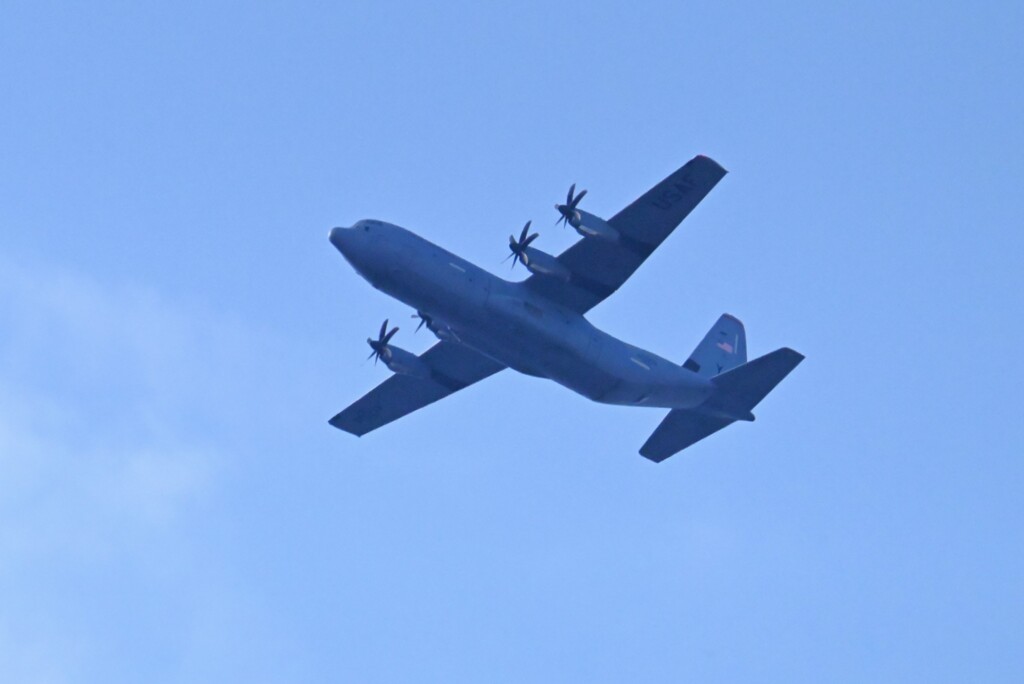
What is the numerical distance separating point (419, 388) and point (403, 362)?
2394mm

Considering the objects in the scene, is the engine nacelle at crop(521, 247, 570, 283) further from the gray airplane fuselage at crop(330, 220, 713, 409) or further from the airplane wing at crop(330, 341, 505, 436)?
the airplane wing at crop(330, 341, 505, 436)

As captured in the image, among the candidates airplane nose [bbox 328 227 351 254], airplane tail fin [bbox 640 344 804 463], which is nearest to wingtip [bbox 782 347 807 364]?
airplane tail fin [bbox 640 344 804 463]

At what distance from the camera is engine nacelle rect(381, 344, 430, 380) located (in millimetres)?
47688

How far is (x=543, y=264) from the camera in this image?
142 feet

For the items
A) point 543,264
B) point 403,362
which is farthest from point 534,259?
point 403,362

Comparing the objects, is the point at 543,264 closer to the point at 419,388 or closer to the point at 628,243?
the point at 628,243

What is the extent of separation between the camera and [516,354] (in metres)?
43.8

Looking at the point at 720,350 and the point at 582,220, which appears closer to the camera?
the point at 582,220

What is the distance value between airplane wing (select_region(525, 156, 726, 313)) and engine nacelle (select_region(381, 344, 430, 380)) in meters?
6.30

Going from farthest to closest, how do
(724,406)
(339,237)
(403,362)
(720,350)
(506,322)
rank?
(720,350)
(403,362)
(724,406)
(506,322)
(339,237)

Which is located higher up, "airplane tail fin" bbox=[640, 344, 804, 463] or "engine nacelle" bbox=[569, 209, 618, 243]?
"engine nacelle" bbox=[569, 209, 618, 243]

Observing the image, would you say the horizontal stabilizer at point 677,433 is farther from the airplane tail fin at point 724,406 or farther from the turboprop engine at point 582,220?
the turboprop engine at point 582,220

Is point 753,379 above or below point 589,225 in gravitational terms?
below

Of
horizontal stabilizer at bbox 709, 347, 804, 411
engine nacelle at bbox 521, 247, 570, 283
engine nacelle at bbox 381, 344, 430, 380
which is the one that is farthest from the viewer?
engine nacelle at bbox 381, 344, 430, 380
